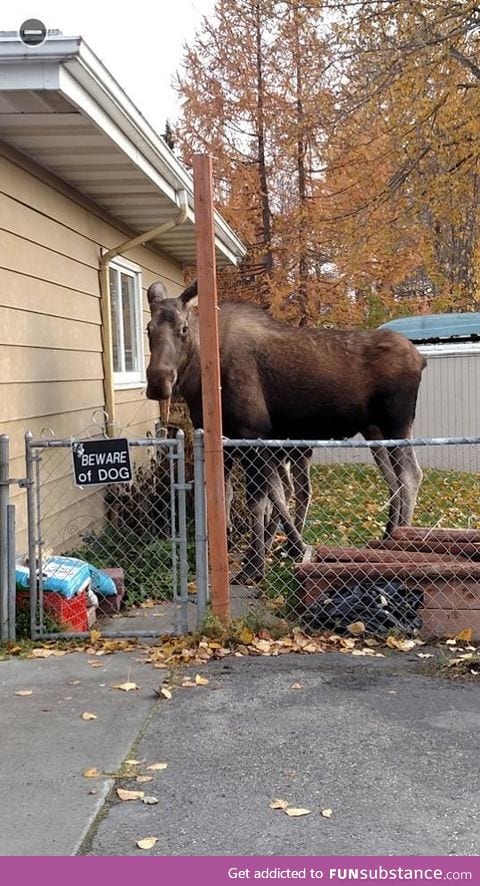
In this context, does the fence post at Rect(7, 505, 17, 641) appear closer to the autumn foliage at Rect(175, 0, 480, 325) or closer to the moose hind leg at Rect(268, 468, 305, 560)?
the moose hind leg at Rect(268, 468, 305, 560)

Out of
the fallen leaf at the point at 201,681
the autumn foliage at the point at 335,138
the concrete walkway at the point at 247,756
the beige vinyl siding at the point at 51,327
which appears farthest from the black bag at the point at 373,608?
the autumn foliage at the point at 335,138

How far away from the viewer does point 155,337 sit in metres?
7.45

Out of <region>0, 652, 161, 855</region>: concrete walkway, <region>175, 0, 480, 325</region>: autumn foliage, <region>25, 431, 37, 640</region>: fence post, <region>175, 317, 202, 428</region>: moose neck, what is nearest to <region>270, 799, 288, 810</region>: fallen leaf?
<region>0, 652, 161, 855</region>: concrete walkway

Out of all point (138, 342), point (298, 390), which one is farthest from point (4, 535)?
point (138, 342)

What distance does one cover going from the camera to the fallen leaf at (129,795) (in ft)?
12.5

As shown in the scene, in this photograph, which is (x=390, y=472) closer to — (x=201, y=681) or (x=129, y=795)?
(x=201, y=681)

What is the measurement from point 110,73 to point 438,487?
882 cm

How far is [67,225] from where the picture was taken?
27.8 ft

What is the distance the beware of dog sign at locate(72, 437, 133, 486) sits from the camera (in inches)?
235

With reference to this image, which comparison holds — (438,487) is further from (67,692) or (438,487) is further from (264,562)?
(67,692)

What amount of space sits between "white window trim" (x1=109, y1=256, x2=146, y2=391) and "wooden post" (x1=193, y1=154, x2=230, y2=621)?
14.5ft

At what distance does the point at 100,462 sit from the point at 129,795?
8.50ft

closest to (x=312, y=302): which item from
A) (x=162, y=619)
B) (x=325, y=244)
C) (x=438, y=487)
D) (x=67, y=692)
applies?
(x=325, y=244)

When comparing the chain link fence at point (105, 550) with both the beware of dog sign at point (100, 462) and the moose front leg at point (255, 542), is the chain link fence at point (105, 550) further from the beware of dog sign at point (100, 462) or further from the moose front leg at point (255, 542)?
the moose front leg at point (255, 542)
